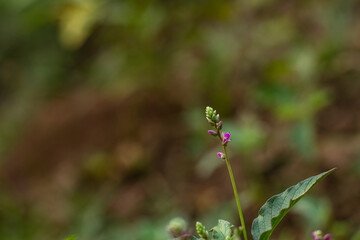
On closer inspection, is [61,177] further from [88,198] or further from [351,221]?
[351,221]

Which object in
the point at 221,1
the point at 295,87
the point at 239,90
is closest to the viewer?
the point at 295,87

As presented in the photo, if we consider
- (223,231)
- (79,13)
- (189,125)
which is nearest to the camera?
(223,231)

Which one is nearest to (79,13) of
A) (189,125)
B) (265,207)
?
(189,125)

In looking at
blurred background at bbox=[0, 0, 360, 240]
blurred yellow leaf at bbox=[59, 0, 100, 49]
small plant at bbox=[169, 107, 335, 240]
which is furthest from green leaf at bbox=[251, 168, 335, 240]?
blurred yellow leaf at bbox=[59, 0, 100, 49]

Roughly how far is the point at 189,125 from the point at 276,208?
5.52 feet

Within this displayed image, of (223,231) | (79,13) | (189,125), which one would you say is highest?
(79,13)

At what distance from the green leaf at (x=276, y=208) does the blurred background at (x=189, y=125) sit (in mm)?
634

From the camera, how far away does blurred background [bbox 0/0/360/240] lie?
6.23ft

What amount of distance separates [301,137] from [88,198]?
4.44 ft

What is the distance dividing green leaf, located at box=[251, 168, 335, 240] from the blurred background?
2.08 ft

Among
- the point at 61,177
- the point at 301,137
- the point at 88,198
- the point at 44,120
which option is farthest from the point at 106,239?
the point at 44,120

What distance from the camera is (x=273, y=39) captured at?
284 centimetres

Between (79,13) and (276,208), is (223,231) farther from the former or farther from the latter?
(79,13)

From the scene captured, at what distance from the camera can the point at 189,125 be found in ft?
8.30
